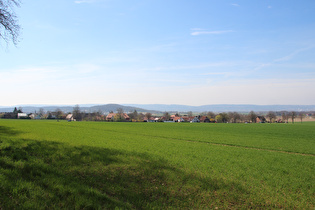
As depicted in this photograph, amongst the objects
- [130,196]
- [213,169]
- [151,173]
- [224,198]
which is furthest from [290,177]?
[130,196]

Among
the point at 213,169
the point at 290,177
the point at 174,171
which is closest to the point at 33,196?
the point at 174,171

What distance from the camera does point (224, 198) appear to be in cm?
823

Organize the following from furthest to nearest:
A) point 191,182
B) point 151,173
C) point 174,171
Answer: point 174,171, point 151,173, point 191,182

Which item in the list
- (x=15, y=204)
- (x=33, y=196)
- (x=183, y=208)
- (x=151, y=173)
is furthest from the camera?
(x=151, y=173)

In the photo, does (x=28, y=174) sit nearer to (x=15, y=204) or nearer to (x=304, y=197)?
(x=15, y=204)

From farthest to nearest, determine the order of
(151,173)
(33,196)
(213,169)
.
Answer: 1. (213,169)
2. (151,173)
3. (33,196)

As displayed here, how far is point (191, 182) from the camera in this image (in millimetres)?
9945

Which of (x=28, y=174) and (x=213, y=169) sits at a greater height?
(x=28, y=174)

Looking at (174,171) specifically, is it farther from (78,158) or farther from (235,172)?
(78,158)

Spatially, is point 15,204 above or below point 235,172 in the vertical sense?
above

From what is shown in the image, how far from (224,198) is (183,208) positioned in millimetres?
2085

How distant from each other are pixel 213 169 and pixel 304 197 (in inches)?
197

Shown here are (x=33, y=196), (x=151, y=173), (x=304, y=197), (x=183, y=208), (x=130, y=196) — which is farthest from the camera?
(x=151, y=173)

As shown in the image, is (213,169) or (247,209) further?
(213,169)
